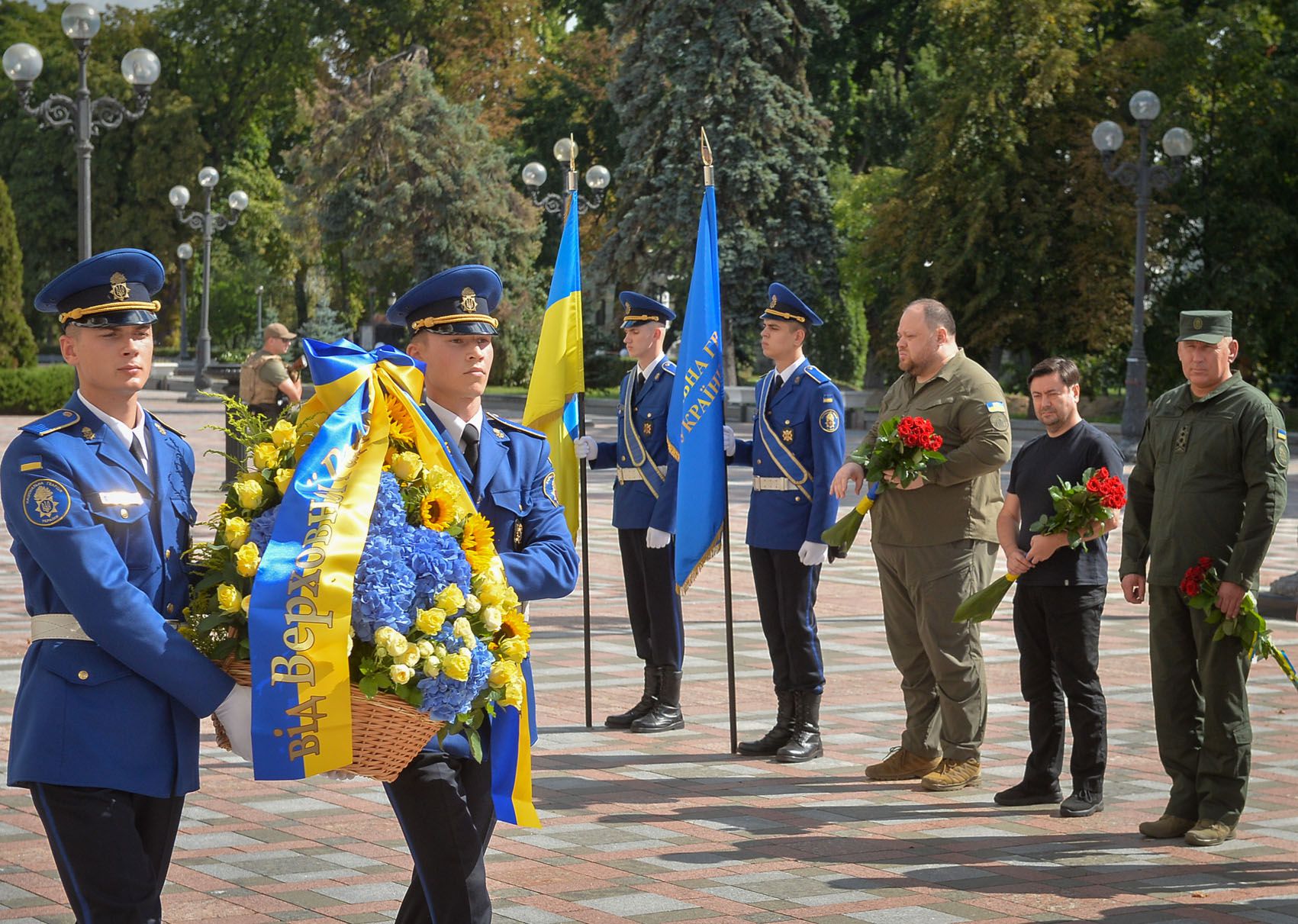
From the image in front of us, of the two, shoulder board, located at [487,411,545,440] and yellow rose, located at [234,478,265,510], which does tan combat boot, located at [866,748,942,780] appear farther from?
yellow rose, located at [234,478,265,510]

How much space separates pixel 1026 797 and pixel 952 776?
38cm

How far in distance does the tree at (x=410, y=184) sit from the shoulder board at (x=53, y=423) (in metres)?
45.1

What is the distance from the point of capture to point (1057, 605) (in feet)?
24.0

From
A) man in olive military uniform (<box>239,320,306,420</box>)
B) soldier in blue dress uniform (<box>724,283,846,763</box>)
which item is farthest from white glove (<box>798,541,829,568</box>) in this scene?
man in olive military uniform (<box>239,320,306,420</box>)

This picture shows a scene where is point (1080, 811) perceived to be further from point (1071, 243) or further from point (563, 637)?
point (1071, 243)

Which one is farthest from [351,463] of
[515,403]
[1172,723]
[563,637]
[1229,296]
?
[515,403]

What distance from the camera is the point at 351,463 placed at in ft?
12.4

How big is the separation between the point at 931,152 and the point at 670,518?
33.1 m

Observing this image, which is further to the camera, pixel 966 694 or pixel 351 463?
pixel 966 694

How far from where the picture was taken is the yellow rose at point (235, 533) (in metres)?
3.69

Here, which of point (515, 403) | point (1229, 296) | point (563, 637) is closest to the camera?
point (563, 637)

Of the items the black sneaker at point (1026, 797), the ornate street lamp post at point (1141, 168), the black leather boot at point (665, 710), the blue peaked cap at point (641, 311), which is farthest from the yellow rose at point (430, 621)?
the ornate street lamp post at point (1141, 168)

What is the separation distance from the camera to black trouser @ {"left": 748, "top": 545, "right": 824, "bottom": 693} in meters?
8.35

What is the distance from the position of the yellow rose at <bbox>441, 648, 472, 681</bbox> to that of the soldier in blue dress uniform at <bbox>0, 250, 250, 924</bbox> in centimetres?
42
